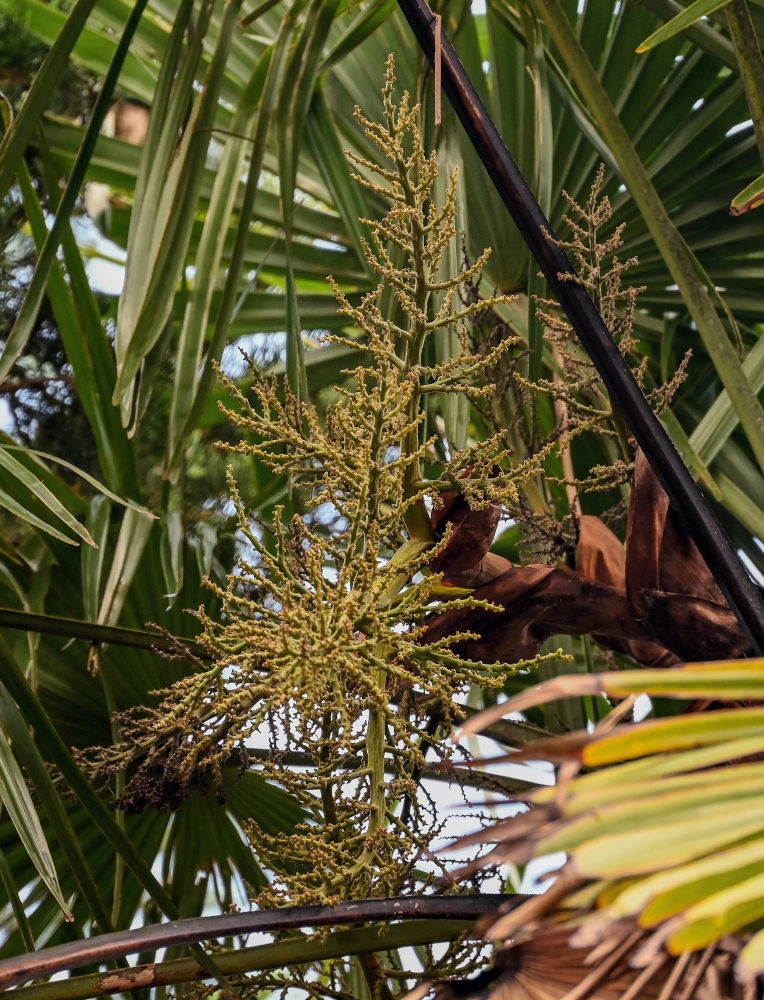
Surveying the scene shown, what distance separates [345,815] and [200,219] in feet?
4.39

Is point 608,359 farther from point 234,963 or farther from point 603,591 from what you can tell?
point 234,963

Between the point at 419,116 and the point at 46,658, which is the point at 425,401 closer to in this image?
the point at 419,116

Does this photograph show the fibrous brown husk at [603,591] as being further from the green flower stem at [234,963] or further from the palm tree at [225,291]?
the green flower stem at [234,963]

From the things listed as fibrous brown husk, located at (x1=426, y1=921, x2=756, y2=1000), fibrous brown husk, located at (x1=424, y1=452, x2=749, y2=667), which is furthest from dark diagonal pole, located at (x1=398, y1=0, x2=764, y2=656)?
fibrous brown husk, located at (x1=426, y1=921, x2=756, y2=1000)

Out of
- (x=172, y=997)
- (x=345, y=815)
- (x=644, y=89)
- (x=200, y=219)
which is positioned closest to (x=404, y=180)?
(x=345, y=815)

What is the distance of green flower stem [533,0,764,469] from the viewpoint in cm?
78

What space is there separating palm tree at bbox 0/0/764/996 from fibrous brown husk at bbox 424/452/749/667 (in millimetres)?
111

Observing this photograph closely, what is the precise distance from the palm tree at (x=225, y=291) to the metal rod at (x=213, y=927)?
211 millimetres

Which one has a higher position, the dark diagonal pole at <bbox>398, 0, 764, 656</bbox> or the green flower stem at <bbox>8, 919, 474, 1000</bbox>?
the dark diagonal pole at <bbox>398, 0, 764, 656</bbox>

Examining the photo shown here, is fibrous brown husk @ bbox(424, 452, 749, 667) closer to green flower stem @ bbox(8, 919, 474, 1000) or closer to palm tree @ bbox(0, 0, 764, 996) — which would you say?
palm tree @ bbox(0, 0, 764, 996)

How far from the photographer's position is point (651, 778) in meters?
0.41

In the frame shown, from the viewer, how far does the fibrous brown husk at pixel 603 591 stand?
0.82m

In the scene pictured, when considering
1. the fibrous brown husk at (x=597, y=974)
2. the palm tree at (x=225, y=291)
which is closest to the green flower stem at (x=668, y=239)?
the palm tree at (x=225, y=291)

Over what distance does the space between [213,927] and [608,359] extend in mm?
463
